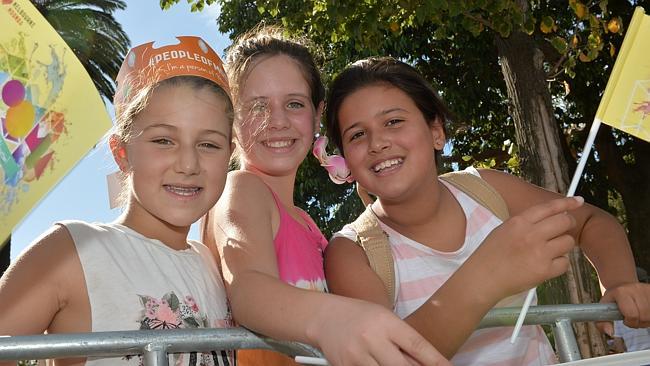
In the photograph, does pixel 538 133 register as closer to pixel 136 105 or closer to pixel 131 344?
pixel 136 105

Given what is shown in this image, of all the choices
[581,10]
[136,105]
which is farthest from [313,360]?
[581,10]

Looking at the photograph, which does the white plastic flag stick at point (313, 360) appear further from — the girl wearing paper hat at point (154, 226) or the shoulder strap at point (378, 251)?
the shoulder strap at point (378, 251)

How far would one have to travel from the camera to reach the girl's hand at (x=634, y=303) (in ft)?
6.60

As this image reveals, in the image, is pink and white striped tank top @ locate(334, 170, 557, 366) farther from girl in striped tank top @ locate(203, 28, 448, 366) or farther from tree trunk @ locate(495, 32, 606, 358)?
tree trunk @ locate(495, 32, 606, 358)

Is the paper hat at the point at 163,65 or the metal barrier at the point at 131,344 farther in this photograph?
the paper hat at the point at 163,65

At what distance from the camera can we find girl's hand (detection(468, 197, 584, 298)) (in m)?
1.44

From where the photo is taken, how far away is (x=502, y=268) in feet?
4.76

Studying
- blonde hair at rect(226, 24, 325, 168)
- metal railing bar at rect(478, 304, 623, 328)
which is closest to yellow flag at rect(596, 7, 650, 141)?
metal railing bar at rect(478, 304, 623, 328)

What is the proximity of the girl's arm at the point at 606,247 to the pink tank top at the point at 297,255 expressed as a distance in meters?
0.76

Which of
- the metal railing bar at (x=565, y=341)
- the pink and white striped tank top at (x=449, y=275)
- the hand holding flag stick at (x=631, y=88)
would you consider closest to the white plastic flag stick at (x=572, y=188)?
the hand holding flag stick at (x=631, y=88)

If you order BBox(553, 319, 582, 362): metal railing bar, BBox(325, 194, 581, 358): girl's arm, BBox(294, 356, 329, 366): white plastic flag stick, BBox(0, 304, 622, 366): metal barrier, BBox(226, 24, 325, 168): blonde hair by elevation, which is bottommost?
BBox(294, 356, 329, 366): white plastic flag stick

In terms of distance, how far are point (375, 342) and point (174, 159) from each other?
1.00 m

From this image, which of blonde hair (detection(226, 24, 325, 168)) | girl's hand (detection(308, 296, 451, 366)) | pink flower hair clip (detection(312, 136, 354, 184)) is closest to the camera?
girl's hand (detection(308, 296, 451, 366))

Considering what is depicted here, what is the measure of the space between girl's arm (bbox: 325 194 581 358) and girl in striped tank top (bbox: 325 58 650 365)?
0.63 metres
